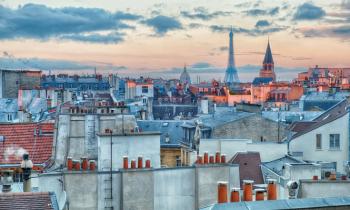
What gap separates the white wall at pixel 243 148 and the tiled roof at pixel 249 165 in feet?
3.57

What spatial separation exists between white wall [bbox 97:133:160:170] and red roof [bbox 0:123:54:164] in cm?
1002

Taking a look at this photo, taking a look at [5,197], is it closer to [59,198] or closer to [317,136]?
[59,198]

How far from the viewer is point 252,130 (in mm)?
40531

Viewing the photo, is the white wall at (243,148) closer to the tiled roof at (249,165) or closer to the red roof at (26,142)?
the tiled roof at (249,165)

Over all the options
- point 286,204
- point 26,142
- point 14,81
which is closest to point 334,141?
point 26,142

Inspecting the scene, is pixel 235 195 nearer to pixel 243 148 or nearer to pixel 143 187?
pixel 143 187

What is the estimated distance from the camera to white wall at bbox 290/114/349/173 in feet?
110

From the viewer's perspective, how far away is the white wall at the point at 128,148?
19844 mm

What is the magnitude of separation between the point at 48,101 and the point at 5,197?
161ft

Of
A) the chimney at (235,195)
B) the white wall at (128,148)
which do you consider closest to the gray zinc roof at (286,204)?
the chimney at (235,195)

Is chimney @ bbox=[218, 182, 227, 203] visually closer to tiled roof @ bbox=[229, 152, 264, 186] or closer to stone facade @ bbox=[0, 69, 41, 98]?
tiled roof @ bbox=[229, 152, 264, 186]

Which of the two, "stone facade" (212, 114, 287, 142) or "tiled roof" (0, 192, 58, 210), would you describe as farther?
"stone facade" (212, 114, 287, 142)

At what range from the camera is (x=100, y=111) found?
100 ft

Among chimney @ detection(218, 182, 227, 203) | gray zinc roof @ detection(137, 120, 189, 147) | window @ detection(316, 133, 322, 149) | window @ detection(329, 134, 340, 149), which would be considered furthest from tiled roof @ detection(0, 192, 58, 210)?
gray zinc roof @ detection(137, 120, 189, 147)
